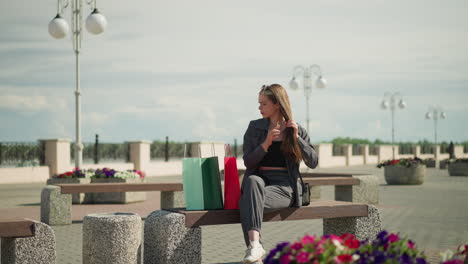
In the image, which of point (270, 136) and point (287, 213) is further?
point (287, 213)

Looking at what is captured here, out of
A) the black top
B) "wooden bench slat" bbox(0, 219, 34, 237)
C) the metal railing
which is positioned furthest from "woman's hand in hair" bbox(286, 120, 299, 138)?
the metal railing

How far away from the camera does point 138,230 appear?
586 cm

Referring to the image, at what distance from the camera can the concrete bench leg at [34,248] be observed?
5285mm

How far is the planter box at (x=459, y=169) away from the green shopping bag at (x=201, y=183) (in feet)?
92.9

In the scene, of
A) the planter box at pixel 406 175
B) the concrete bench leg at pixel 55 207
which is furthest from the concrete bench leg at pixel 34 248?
the planter box at pixel 406 175

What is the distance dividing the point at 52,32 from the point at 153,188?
7.92 metres

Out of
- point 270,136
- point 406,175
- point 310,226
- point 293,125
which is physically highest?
point 293,125

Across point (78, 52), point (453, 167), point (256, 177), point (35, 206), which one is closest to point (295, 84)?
point (453, 167)

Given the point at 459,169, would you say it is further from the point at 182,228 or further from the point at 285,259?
the point at 285,259

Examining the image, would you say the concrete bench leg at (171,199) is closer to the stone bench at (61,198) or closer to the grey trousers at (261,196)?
the stone bench at (61,198)

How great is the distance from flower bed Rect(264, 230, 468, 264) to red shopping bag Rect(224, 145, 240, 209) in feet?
7.75

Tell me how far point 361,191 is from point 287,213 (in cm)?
830

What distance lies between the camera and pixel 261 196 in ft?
18.5

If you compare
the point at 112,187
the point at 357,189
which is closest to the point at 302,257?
the point at 112,187
